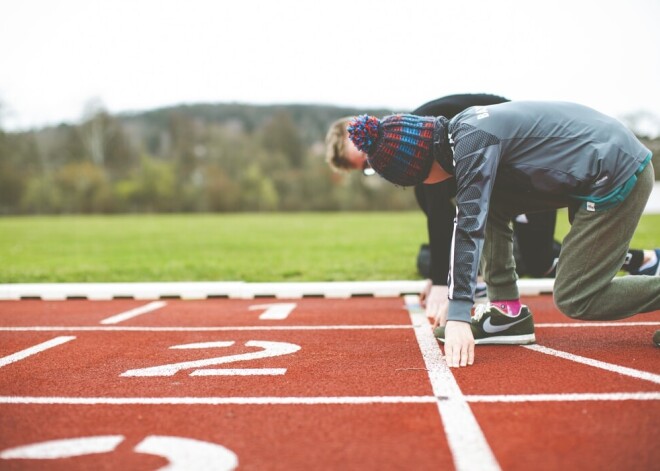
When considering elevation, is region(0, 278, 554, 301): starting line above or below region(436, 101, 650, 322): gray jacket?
below

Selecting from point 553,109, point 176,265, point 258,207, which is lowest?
point 258,207

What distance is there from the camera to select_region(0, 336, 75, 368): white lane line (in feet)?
12.1

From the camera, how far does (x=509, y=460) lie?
2018mm

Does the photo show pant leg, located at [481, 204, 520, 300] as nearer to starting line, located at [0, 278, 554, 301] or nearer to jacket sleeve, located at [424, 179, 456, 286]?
jacket sleeve, located at [424, 179, 456, 286]

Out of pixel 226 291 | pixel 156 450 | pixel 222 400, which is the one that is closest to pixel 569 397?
pixel 222 400

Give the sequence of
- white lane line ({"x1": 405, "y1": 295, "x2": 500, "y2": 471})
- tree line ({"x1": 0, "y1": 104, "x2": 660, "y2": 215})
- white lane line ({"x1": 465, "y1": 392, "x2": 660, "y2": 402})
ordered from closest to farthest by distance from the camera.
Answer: white lane line ({"x1": 405, "y1": 295, "x2": 500, "y2": 471}) < white lane line ({"x1": 465, "y1": 392, "x2": 660, "y2": 402}) < tree line ({"x1": 0, "y1": 104, "x2": 660, "y2": 215})

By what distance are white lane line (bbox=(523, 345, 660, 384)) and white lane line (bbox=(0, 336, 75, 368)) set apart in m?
3.20

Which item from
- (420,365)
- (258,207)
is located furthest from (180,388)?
(258,207)

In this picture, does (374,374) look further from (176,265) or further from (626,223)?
(176,265)

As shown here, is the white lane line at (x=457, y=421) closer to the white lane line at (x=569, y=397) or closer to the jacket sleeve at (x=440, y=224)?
the white lane line at (x=569, y=397)

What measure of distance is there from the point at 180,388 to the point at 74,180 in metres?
73.3

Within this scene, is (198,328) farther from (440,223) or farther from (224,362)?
(440,223)

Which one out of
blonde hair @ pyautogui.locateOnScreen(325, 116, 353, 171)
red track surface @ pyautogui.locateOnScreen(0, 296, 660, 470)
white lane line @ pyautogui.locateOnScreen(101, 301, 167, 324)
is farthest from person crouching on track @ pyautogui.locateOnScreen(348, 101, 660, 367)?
white lane line @ pyautogui.locateOnScreen(101, 301, 167, 324)

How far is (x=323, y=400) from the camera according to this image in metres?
2.72
